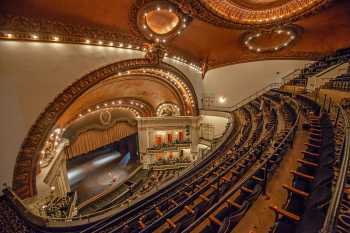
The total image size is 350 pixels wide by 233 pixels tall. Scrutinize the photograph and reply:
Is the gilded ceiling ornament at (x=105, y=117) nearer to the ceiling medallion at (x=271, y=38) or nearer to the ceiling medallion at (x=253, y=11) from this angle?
the ceiling medallion at (x=253, y=11)

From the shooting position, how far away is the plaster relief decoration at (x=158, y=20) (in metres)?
6.32

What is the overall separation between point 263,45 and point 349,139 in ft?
37.1

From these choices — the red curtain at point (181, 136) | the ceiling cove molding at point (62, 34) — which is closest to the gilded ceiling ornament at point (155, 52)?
the ceiling cove molding at point (62, 34)

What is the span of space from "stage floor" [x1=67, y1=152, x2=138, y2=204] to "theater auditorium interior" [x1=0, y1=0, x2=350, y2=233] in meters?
0.17

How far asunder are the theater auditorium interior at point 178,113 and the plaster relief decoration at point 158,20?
0.06 meters

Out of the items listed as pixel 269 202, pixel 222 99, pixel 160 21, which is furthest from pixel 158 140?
pixel 269 202

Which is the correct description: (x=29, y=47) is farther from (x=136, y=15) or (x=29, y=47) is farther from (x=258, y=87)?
(x=258, y=87)

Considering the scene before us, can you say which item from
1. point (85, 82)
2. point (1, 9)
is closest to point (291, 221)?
point (85, 82)

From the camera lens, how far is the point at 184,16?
716cm

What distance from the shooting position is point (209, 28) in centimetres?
838

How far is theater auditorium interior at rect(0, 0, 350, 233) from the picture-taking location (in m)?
2.46

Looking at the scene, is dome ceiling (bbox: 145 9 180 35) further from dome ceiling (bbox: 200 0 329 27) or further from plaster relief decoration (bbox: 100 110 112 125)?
plaster relief decoration (bbox: 100 110 112 125)

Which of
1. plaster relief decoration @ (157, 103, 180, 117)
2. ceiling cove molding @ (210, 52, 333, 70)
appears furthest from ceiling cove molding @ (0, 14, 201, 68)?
ceiling cove molding @ (210, 52, 333, 70)

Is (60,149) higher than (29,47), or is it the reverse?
(29,47)
